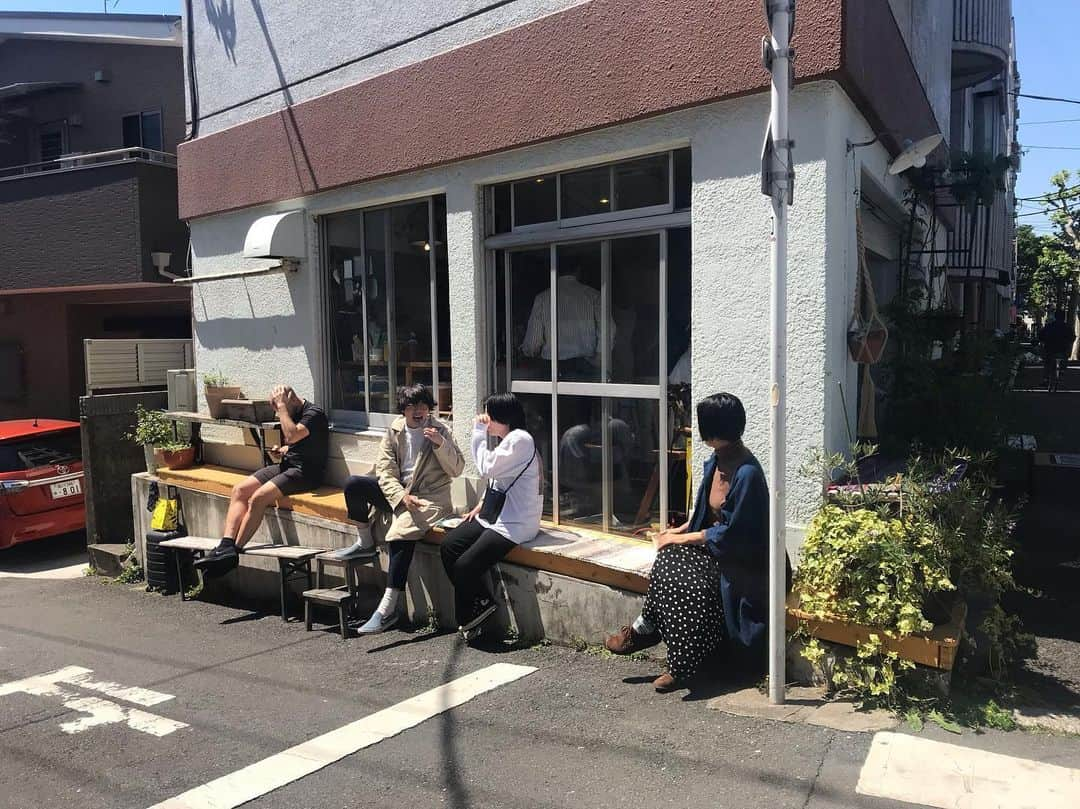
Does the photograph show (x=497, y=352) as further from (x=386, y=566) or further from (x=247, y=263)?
(x=247, y=263)

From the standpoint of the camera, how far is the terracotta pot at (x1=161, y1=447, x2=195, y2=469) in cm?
925

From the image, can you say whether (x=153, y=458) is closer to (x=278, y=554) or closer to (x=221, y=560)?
(x=221, y=560)

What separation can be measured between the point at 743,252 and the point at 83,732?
4583mm

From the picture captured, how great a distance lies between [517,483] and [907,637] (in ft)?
8.30

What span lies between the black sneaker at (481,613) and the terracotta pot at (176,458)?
4835mm

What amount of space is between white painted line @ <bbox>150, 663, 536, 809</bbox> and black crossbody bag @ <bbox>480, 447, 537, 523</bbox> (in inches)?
37.2

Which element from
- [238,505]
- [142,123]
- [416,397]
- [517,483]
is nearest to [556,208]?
[416,397]

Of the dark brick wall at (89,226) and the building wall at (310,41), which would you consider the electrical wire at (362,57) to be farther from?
the dark brick wall at (89,226)

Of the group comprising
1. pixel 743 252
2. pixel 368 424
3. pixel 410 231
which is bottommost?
pixel 368 424

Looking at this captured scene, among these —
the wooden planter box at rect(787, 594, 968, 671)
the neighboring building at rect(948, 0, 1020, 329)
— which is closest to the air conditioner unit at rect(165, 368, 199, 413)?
the wooden planter box at rect(787, 594, 968, 671)

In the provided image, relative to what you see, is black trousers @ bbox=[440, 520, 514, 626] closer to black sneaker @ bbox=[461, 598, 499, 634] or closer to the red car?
black sneaker @ bbox=[461, 598, 499, 634]

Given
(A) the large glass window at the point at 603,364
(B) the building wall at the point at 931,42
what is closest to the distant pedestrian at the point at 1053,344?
(B) the building wall at the point at 931,42

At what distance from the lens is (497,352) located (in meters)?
6.80

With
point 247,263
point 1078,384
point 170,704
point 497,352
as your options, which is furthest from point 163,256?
point 1078,384
